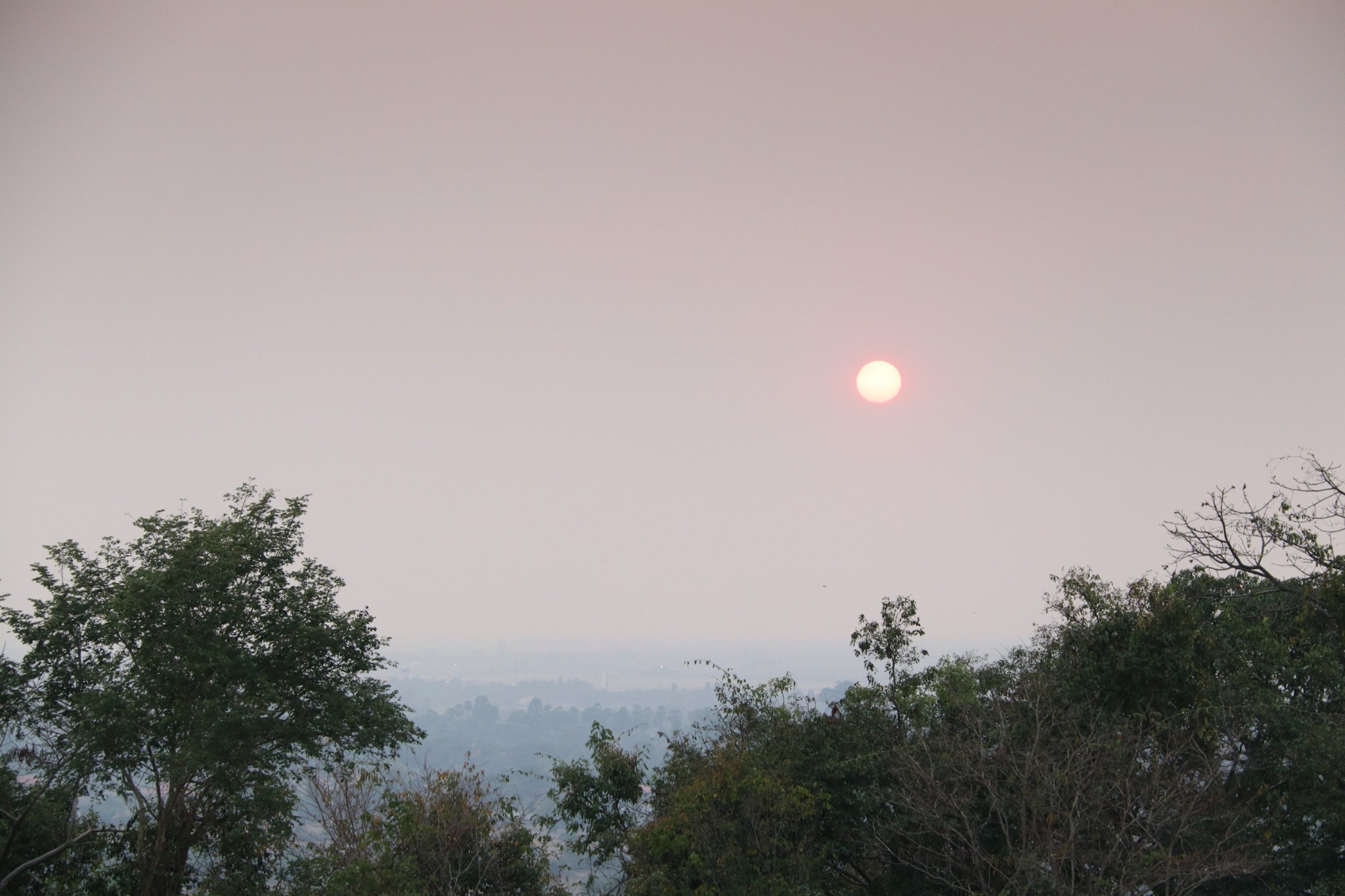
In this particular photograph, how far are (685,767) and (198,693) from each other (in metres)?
11.8

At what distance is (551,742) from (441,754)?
1717 inches

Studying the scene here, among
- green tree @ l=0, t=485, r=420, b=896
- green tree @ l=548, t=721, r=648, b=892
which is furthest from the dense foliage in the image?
green tree @ l=0, t=485, r=420, b=896

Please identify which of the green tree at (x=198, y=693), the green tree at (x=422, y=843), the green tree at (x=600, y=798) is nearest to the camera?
the green tree at (x=422, y=843)

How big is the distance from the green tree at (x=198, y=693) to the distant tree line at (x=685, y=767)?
7cm

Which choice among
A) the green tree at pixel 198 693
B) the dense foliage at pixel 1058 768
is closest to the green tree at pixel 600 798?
the dense foliage at pixel 1058 768

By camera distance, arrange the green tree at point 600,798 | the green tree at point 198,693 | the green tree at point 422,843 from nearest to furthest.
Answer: the green tree at point 422,843
the green tree at point 198,693
the green tree at point 600,798

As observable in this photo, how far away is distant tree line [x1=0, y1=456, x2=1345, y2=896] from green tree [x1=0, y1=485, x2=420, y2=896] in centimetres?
7

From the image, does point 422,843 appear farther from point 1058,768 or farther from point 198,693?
point 1058,768

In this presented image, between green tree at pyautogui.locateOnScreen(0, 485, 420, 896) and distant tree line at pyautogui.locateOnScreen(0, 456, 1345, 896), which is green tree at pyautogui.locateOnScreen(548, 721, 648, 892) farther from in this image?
green tree at pyautogui.locateOnScreen(0, 485, 420, 896)

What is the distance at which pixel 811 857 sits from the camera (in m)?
15.7

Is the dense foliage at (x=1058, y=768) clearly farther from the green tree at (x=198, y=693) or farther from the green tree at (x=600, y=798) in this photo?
the green tree at (x=198, y=693)

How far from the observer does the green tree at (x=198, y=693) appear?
17.2 metres

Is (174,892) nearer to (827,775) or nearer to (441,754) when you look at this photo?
(827,775)

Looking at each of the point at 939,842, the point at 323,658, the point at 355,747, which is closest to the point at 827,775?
the point at 939,842
